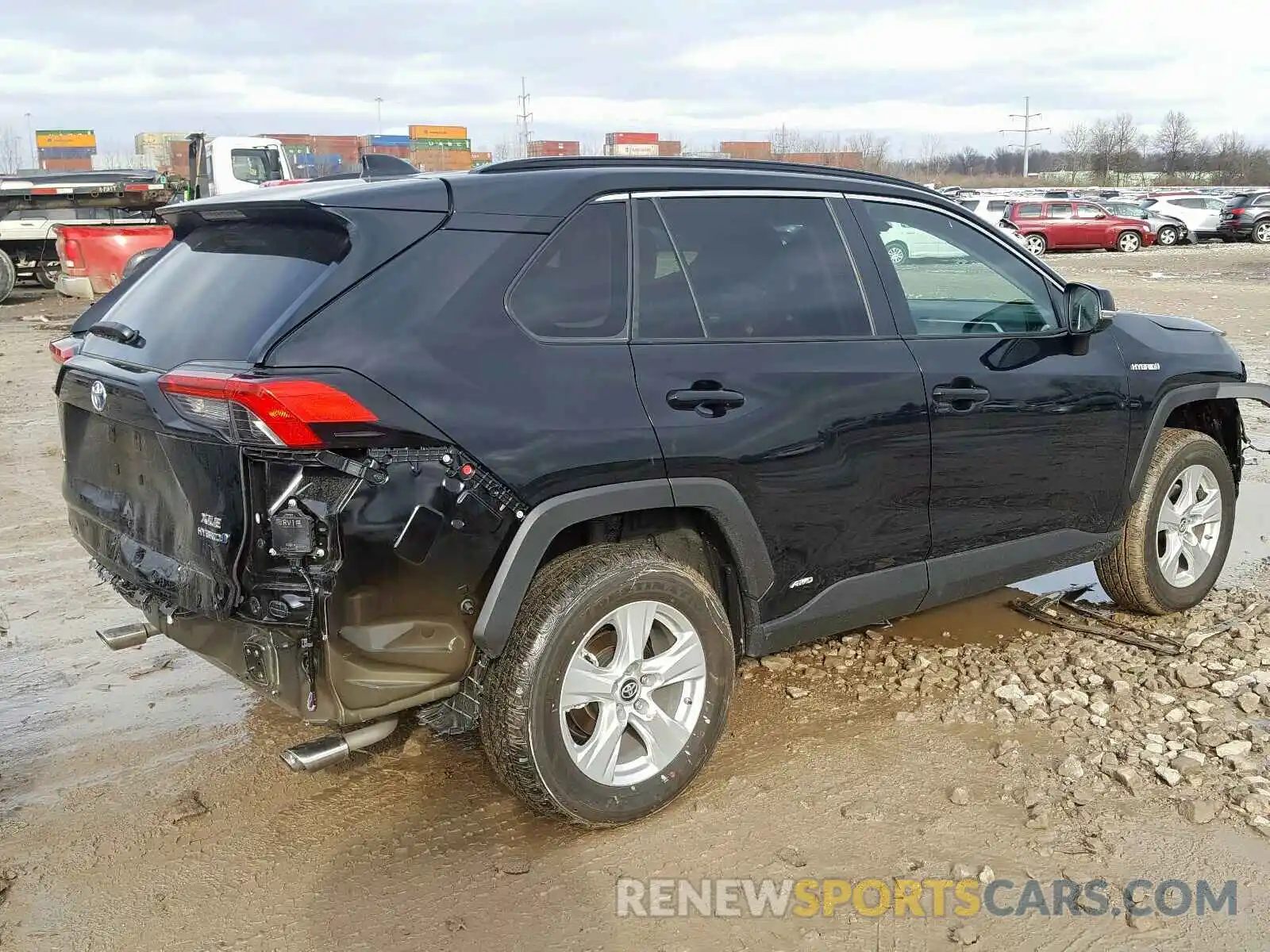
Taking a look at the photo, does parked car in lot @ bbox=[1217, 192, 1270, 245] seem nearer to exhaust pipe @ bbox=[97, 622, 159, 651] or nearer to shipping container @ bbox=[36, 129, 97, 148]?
exhaust pipe @ bbox=[97, 622, 159, 651]

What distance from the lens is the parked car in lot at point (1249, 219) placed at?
32938mm

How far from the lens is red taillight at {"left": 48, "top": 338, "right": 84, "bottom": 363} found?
3.60 metres

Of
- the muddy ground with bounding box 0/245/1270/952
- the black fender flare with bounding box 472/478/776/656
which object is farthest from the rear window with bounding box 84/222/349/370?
the muddy ground with bounding box 0/245/1270/952

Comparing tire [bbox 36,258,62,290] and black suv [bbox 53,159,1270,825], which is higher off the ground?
tire [bbox 36,258,62,290]

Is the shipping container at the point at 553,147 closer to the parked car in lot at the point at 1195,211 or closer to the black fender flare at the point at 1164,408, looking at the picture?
the parked car in lot at the point at 1195,211

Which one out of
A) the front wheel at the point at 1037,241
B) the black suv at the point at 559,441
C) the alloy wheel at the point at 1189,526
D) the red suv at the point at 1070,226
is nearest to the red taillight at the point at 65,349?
the black suv at the point at 559,441

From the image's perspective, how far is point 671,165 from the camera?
362 centimetres

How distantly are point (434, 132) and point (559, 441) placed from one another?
65.0 m

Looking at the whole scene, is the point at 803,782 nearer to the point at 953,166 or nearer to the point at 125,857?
the point at 125,857

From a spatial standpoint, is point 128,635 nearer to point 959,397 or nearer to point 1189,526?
point 959,397

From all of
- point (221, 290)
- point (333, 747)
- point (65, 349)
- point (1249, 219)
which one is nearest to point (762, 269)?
point (221, 290)

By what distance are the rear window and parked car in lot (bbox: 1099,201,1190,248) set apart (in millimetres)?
33202

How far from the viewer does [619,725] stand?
3.32 m

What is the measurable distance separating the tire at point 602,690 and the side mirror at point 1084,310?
187cm
